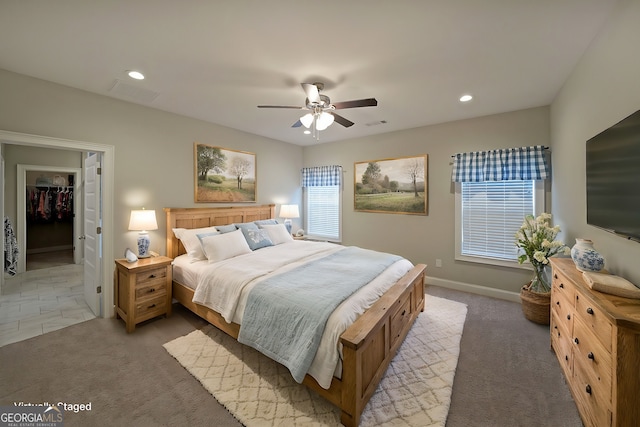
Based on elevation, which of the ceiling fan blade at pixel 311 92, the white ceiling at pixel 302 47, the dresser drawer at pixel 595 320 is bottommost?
the dresser drawer at pixel 595 320

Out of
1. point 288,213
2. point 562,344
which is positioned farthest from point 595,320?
point 288,213

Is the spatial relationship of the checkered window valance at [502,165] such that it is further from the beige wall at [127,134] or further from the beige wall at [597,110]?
the beige wall at [127,134]

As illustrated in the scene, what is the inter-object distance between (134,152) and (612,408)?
4775 mm

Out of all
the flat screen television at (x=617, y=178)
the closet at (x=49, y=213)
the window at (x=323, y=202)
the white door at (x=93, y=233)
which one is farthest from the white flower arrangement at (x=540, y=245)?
the closet at (x=49, y=213)

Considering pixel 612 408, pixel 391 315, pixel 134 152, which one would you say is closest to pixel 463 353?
pixel 391 315

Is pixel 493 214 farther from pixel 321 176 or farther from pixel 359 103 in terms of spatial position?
pixel 321 176

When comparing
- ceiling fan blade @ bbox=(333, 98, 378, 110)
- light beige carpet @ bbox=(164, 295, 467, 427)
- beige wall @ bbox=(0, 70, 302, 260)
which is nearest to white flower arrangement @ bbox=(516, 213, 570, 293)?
light beige carpet @ bbox=(164, 295, 467, 427)

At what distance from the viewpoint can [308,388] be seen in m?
1.95

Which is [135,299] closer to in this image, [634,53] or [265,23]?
[265,23]

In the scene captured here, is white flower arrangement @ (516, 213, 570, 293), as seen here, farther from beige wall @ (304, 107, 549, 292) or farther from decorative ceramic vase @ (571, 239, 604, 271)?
decorative ceramic vase @ (571, 239, 604, 271)

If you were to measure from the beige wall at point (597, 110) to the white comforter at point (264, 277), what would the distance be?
166 cm

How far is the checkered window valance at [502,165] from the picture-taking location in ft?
10.8

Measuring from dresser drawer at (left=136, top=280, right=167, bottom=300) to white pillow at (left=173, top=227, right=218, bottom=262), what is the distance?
1.44 feet

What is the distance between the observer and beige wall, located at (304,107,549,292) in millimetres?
3514
